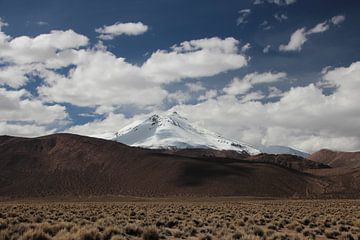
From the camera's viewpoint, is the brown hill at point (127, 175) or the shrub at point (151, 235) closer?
the shrub at point (151, 235)

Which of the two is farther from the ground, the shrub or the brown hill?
the brown hill

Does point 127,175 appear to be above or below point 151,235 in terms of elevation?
above

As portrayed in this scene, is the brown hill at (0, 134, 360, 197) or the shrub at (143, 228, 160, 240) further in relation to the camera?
the brown hill at (0, 134, 360, 197)

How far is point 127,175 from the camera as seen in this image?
146375mm

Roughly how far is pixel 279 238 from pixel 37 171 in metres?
144

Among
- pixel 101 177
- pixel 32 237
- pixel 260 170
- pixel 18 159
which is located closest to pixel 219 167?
pixel 260 170

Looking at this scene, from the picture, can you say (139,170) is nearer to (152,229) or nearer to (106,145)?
(106,145)

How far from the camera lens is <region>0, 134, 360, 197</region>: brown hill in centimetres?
12875

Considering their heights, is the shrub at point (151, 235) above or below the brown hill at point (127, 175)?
below

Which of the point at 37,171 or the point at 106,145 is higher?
the point at 106,145

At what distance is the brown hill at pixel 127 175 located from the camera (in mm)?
128750

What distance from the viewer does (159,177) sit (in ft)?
459

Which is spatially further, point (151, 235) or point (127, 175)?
point (127, 175)

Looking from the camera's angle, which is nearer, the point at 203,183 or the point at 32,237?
the point at 32,237
